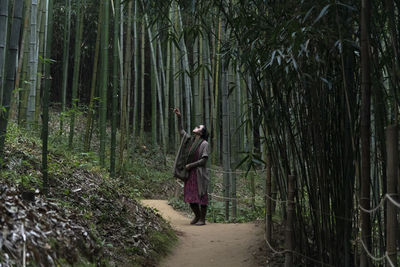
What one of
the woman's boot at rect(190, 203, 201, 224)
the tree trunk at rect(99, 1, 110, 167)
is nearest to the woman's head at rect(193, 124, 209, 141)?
the woman's boot at rect(190, 203, 201, 224)

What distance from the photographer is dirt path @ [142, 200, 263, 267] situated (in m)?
4.10

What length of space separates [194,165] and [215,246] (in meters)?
1.35

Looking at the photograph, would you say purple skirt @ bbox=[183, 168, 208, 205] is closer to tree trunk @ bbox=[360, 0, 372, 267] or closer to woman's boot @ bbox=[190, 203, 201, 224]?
woman's boot @ bbox=[190, 203, 201, 224]

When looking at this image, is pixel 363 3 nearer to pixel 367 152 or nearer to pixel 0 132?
pixel 367 152

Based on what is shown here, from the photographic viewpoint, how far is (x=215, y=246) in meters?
4.59

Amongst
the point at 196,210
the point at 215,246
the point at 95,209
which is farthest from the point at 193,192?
the point at 95,209

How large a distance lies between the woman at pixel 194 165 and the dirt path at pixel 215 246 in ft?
1.37

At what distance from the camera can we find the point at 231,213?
24.0ft

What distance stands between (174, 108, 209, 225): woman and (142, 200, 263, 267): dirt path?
16.4 inches

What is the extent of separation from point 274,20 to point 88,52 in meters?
12.4

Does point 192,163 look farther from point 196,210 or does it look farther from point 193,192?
point 196,210

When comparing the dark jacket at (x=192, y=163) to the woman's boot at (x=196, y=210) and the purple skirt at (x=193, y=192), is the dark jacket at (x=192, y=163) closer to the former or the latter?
the purple skirt at (x=193, y=192)

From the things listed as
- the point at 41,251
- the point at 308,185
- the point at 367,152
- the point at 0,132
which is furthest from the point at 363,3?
the point at 0,132

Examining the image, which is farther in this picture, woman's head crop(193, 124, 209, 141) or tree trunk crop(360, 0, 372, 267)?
woman's head crop(193, 124, 209, 141)
